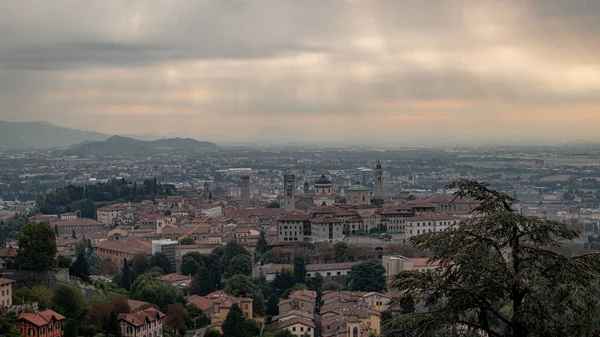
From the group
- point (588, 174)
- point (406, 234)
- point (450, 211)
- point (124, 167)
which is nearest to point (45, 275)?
point (406, 234)

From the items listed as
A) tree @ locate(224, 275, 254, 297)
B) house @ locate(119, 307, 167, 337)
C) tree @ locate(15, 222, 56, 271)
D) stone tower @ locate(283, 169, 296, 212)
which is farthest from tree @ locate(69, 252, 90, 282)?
stone tower @ locate(283, 169, 296, 212)

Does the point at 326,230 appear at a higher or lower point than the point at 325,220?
lower

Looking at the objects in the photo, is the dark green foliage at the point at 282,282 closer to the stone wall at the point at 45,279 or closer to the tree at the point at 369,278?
the tree at the point at 369,278

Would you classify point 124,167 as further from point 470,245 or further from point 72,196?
point 470,245

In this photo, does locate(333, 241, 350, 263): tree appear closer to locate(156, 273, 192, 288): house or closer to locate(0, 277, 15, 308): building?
locate(156, 273, 192, 288): house

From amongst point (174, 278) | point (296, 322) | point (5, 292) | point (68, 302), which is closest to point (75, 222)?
point (174, 278)

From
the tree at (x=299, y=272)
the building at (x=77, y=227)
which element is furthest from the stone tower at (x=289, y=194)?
the tree at (x=299, y=272)

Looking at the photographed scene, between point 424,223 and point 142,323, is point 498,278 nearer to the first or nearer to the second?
point 142,323
